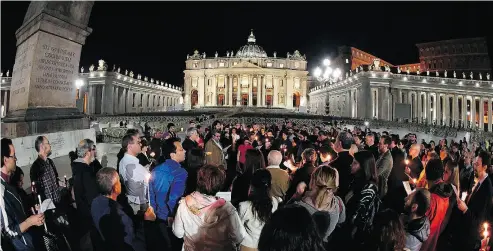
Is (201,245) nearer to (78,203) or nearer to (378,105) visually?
(78,203)

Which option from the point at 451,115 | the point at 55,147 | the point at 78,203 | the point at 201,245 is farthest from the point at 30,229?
the point at 451,115

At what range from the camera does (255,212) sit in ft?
14.6

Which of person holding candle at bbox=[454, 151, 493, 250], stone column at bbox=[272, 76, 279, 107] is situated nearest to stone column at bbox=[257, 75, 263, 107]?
stone column at bbox=[272, 76, 279, 107]

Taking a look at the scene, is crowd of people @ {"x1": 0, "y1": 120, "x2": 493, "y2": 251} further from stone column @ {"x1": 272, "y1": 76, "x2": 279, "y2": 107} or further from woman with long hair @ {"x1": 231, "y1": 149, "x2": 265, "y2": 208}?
stone column @ {"x1": 272, "y1": 76, "x2": 279, "y2": 107}

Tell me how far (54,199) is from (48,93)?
536cm

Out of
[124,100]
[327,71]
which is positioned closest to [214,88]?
[124,100]

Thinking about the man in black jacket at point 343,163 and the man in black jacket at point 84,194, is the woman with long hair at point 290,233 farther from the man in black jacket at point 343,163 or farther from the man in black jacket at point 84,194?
the man in black jacket at point 343,163

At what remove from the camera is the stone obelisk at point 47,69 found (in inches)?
376

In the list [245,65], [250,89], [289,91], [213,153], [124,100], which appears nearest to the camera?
[213,153]

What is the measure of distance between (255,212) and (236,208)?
85 cm

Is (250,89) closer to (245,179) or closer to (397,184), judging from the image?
(397,184)

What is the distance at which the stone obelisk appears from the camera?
376 inches

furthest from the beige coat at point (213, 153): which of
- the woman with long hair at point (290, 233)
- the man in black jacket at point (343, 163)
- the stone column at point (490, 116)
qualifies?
the stone column at point (490, 116)

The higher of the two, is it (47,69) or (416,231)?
(47,69)
